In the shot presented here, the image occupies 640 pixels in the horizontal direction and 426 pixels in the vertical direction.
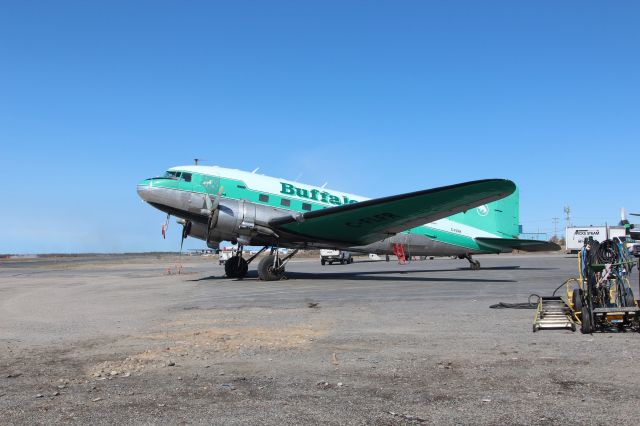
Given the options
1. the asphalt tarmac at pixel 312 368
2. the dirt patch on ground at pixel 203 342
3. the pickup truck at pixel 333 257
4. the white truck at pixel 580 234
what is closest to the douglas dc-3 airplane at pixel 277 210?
the asphalt tarmac at pixel 312 368

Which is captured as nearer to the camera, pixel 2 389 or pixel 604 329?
pixel 2 389

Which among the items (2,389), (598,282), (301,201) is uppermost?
(301,201)

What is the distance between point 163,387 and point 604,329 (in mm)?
6917

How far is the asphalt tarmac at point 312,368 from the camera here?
4777mm

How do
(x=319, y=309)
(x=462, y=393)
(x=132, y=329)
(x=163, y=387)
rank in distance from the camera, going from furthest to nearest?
(x=319, y=309) < (x=132, y=329) < (x=163, y=387) < (x=462, y=393)

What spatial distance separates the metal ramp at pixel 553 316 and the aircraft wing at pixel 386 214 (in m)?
8.06

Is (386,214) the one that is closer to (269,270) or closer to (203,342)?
(269,270)

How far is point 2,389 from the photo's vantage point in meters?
5.64

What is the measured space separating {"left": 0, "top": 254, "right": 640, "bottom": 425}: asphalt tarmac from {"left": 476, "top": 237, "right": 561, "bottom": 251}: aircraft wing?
15.3 metres

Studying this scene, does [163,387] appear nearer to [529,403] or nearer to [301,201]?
[529,403]

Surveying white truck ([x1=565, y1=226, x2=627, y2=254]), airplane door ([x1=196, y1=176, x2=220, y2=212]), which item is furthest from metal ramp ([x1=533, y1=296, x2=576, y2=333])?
white truck ([x1=565, y1=226, x2=627, y2=254])

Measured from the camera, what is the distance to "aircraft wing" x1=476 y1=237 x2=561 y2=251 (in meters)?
25.7

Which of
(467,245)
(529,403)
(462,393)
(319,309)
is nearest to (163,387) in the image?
(462,393)

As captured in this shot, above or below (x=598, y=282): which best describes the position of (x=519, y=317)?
below
